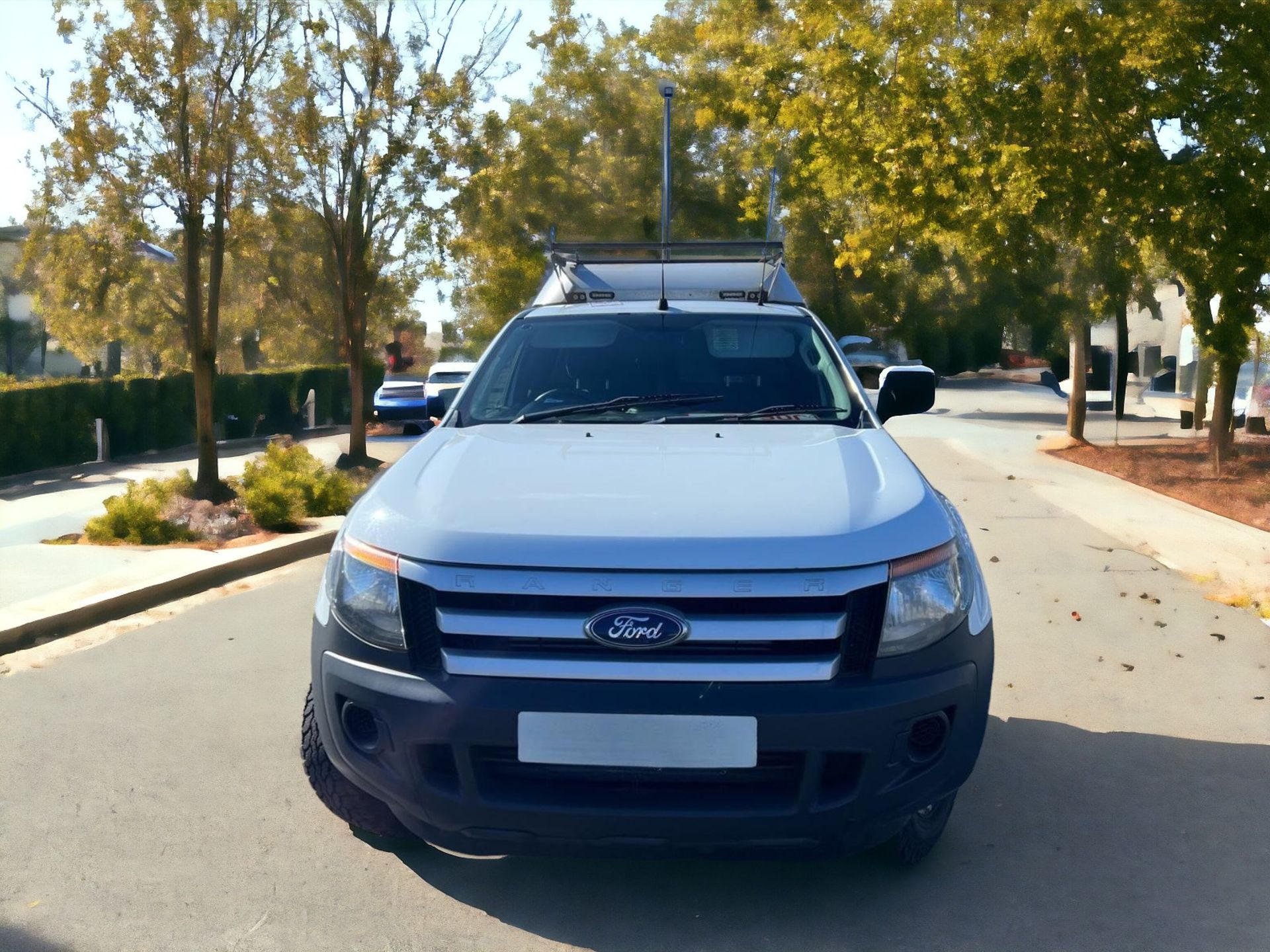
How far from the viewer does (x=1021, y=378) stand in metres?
54.7

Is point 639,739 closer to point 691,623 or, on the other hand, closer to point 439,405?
point 691,623

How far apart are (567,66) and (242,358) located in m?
27.2

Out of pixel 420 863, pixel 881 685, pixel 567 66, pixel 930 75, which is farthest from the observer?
pixel 567 66

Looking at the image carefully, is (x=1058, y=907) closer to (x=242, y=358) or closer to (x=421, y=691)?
(x=421, y=691)

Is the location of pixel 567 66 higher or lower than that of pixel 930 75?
higher

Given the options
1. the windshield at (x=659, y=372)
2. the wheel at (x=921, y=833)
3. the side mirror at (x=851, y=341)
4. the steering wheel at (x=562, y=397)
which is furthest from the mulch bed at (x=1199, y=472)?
the side mirror at (x=851, y=341)

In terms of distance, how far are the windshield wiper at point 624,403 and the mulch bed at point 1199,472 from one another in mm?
9447

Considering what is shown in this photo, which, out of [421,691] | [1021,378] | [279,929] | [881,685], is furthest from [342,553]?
[1021,378]

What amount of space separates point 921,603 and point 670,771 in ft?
2.54

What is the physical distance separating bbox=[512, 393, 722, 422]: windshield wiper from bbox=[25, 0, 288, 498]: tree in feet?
38.3

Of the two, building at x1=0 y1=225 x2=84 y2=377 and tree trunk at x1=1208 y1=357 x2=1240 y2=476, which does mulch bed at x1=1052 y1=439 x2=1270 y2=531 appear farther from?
building at x1=0 y1=225 x2=84 y2=377

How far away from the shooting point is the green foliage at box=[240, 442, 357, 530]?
13.1 m

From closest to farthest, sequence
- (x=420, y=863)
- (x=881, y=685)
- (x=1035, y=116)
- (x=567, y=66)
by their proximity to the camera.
→ (x=881, y=685) → (x=420, y=863) → (x=1035, y=116) → (x=567, y=66)

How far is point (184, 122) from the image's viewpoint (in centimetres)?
1606
